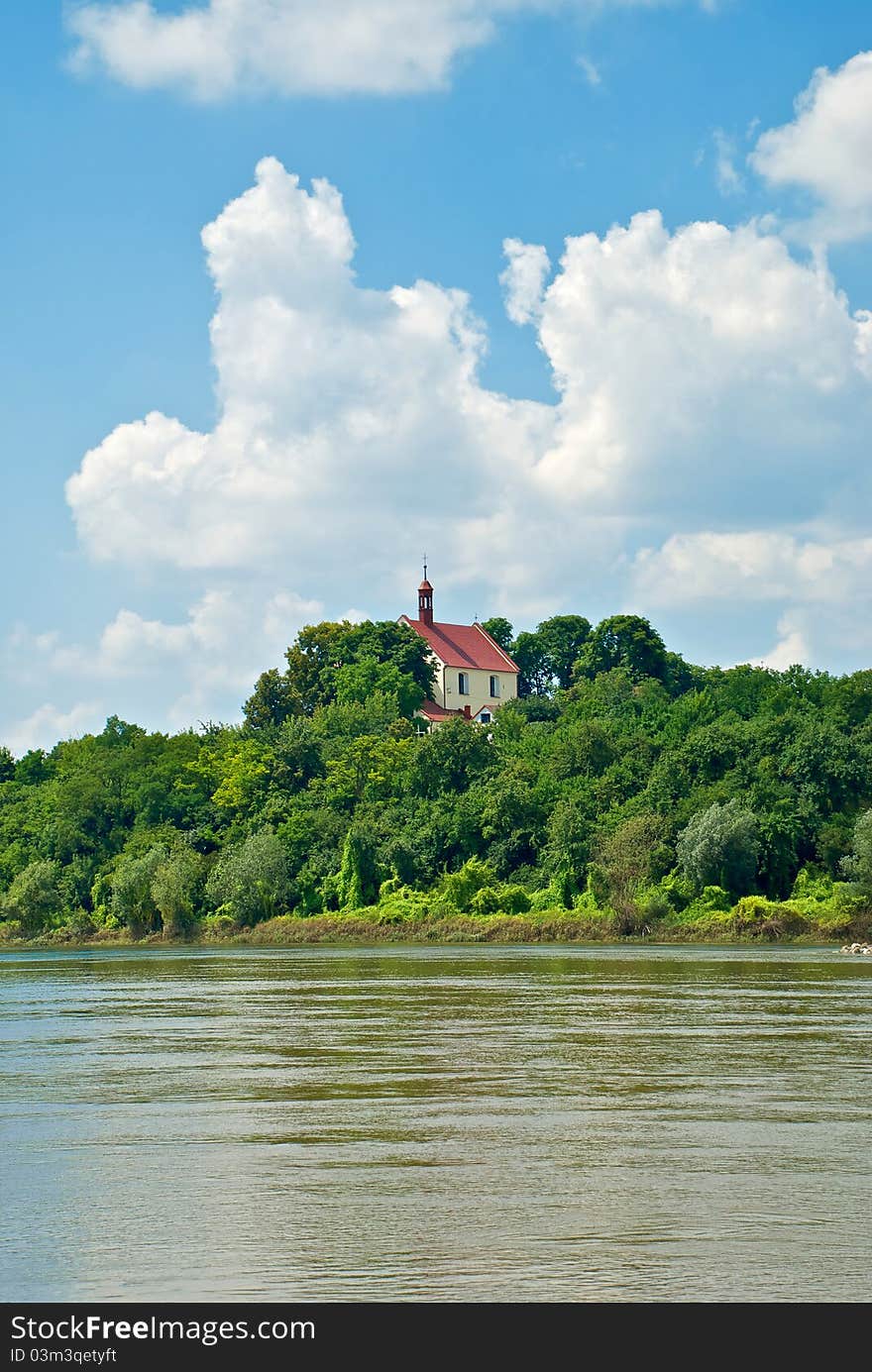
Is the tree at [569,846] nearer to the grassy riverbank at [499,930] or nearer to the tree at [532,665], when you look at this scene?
the grassy riverbank at [499,930]

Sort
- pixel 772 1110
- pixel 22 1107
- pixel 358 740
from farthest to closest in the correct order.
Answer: pixel 358 740 → pixel 22 1107 → pixel 772 1110

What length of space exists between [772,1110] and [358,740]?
102750 mm

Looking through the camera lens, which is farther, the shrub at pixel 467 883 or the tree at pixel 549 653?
the tree at pixel 549 653

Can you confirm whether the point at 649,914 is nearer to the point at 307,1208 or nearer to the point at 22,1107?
the point at 22,1107

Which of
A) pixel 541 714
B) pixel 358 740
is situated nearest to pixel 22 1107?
pixel 358 740

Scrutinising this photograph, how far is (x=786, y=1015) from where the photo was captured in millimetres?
32219

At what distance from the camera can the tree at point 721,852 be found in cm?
8131

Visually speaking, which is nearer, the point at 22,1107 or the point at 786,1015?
the point at 22,1107

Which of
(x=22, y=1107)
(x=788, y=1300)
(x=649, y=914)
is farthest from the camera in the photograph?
(x=649, y=914)

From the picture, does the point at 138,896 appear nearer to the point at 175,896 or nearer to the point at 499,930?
the point at 175,896

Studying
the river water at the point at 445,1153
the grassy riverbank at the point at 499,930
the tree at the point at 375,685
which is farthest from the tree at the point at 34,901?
the river water at the point at 445,1153

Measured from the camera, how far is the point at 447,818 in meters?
105

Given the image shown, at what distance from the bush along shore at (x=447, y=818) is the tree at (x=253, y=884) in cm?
15

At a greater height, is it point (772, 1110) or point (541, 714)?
point (541, 714)
